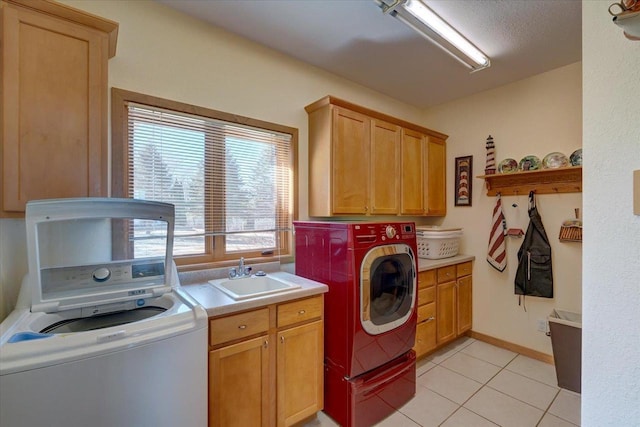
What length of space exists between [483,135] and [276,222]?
94.4 inches

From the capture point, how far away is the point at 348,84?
9.34 ft

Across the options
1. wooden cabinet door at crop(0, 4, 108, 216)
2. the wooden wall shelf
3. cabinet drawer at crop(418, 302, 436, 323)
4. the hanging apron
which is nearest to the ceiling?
wooden cabinet door at crop(0, 4, 108, 216)

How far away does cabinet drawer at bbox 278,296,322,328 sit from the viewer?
1670 mm

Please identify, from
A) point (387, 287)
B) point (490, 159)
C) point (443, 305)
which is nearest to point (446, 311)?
point (443, 305)

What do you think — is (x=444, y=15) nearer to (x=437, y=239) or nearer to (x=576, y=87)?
(x=576, y=87)

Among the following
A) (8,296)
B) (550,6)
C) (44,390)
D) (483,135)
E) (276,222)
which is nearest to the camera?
(44,390)

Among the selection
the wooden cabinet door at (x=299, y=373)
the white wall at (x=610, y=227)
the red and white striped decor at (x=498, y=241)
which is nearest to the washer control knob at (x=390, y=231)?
the wooden cabinet door at (x=299, y=373)

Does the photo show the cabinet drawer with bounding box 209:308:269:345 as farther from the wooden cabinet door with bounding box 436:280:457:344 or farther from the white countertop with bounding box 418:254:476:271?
the wooden cabinet door with bounding box 436:280:457:344

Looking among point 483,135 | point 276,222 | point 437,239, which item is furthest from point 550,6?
point 276,222

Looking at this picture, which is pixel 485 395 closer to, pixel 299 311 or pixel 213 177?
pixel 299 311

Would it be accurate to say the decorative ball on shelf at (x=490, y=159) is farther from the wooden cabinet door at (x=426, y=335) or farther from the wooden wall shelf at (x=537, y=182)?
the wooden cabinet door at (x=426, y=335)

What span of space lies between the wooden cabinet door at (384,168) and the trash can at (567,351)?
156 centimetres

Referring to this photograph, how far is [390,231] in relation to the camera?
1.97 metres

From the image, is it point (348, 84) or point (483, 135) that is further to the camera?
point (483, 135)
